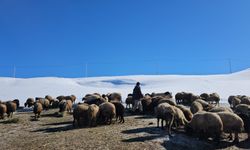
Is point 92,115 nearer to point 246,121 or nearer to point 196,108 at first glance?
point 196,108

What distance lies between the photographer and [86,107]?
20938mm

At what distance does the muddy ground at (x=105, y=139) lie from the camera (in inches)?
597

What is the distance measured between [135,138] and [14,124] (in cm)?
959

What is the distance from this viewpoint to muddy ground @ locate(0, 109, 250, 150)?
49.7ft

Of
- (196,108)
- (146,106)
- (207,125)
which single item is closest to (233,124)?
(207,125)

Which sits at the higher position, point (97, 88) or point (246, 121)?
point (97, 88)

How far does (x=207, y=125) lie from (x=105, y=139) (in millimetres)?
4688

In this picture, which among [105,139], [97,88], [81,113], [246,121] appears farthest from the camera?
[97,88]

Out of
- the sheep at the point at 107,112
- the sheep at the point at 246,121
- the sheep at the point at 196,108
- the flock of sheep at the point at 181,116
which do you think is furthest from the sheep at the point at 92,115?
the sheep at the point at 246,121

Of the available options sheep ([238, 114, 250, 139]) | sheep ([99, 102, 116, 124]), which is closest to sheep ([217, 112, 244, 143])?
sheep ([238, 114, 250, 139])

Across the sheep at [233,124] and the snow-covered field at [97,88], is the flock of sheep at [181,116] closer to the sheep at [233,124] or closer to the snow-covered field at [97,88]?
the sheep at [233,124]

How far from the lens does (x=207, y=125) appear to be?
1636cm

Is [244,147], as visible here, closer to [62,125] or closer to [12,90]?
[62,125]

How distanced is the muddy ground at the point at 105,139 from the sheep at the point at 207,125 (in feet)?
1.24
